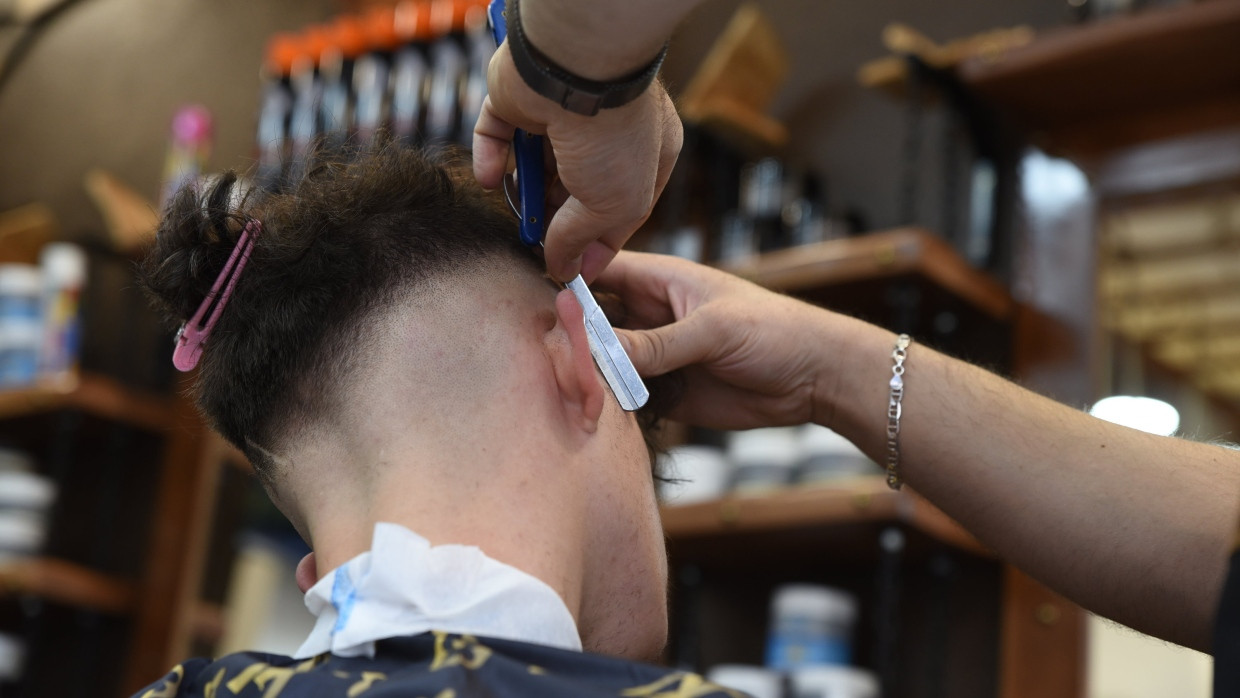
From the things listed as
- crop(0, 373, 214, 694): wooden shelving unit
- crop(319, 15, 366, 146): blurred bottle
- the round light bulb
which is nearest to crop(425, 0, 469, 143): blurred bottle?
crop(319, 15, 366, 146): blurred bottle

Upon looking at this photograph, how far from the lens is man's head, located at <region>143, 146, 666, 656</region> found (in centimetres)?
118

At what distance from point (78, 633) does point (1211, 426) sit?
3373mm

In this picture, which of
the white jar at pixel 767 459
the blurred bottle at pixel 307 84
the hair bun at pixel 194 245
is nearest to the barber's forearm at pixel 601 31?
the hair bun at pixel 194 245

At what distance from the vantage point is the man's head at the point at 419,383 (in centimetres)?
118

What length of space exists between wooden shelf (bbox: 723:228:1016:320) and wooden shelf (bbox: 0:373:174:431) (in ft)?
6.66

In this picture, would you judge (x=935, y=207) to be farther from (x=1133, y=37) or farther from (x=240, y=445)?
(x=240, y=445)

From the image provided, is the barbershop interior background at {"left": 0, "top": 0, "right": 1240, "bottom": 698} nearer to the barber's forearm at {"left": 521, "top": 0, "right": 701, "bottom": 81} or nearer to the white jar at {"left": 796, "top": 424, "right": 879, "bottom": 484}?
the white jar at {"left": 796, "top": 424, "right": 879, "bottom": 484}

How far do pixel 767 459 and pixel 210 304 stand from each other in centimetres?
164

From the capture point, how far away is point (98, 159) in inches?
194

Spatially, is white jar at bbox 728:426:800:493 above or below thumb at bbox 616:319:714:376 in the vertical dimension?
above

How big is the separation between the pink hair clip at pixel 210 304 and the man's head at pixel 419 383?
0.7 inches

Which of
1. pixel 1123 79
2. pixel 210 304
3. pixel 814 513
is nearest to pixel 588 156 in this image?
pixel 210 304

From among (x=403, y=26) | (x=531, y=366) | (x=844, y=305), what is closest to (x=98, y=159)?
(x=403, y=26)

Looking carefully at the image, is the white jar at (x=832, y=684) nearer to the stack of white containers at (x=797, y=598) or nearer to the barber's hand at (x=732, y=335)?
the stack of white containers at (x=797, y=598)
